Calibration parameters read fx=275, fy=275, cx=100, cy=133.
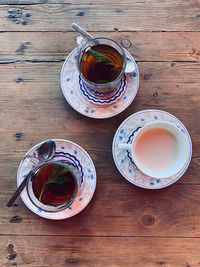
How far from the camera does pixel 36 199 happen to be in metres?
0.82

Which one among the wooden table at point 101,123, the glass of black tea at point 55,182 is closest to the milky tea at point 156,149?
the wooden table at point 101,123

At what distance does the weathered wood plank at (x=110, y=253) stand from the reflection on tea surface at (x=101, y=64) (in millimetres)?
547

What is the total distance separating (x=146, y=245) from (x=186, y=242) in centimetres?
14

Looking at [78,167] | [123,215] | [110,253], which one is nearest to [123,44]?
[78,167]

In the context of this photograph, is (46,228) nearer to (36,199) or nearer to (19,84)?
(36,199)

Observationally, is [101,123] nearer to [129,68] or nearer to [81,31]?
[129,68]

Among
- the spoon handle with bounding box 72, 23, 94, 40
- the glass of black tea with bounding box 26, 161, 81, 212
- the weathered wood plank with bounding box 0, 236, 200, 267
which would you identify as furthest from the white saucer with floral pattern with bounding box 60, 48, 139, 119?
the weathered wood plank with bounding box 0, 236, 200, 267

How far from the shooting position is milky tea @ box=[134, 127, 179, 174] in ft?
2.93

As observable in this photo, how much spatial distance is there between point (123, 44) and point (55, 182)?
1.81 feet

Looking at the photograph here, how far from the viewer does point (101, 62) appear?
90 centimetres

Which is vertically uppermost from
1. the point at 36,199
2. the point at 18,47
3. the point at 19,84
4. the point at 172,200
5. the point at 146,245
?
the point at 18,47

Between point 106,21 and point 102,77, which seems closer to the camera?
point 102,77

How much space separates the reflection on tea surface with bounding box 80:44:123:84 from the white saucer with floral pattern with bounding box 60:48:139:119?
0.17 feet

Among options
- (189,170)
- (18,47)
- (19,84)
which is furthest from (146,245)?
(18,47)
